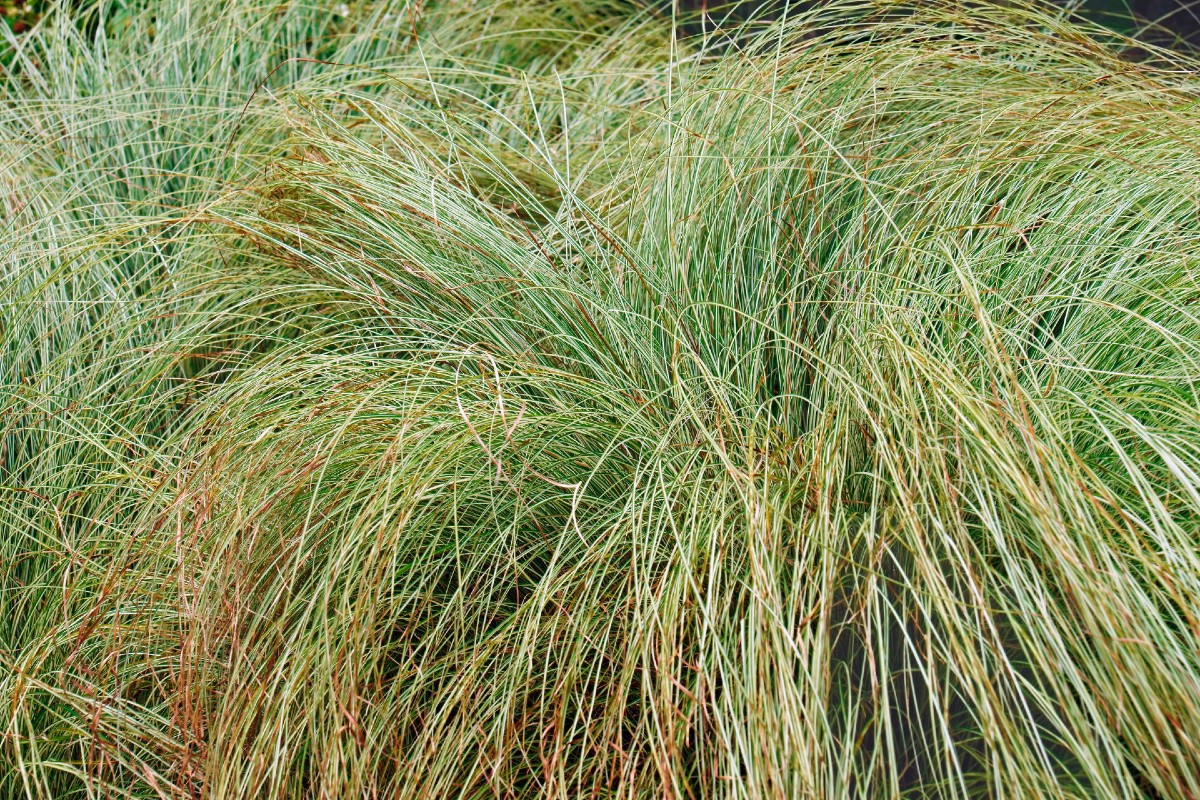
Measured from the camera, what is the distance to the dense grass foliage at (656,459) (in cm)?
158

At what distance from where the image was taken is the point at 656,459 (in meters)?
1.87

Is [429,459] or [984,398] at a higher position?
[984,398]

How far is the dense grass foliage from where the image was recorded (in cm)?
158

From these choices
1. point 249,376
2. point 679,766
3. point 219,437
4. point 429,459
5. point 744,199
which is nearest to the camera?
point 679,766

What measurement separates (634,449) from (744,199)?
0.66m

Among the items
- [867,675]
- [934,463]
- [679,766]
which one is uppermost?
[934,463]

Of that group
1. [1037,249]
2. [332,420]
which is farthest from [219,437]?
[1037,249]

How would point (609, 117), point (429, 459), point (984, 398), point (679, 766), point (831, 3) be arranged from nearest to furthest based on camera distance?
A: point (679, 766), point (984, 398), point (429, 459), point (831, 3), point (609, 117)

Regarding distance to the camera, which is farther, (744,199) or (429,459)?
(744,199)

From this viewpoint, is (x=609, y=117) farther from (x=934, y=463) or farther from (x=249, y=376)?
(x=934, y=463)

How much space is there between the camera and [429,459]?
1.92 meters

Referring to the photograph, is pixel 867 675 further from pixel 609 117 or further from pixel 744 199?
pixel 609 117

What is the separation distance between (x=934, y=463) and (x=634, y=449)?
1.97 feet

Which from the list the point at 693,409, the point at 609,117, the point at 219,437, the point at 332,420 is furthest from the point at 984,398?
the point at 609,117
